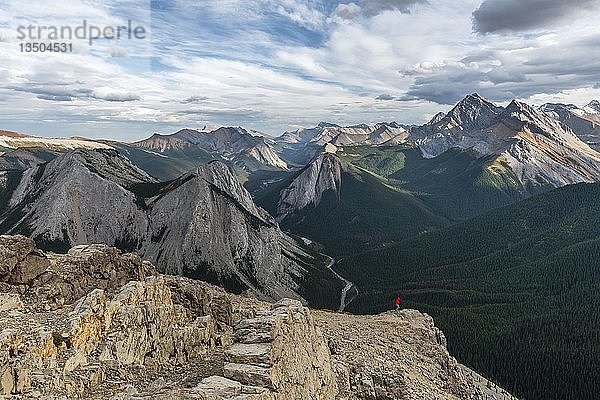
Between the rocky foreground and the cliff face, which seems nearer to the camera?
the rocky foreground

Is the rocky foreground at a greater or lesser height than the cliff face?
greater

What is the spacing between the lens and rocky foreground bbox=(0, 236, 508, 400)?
30047 mm

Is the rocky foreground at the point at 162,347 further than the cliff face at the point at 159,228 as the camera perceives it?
No

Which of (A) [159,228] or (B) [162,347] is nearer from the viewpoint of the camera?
(B) [162,347]

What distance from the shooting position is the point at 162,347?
4125 cm

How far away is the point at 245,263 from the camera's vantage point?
630 feet

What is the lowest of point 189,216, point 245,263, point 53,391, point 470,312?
point 470,312

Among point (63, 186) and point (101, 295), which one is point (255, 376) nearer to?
point (101, 295)

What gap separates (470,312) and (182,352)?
163 meters

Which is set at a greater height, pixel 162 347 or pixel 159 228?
pixel 162 347

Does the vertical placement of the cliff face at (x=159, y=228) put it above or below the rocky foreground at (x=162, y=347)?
below

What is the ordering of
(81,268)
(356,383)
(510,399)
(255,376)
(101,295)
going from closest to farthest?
(255,376) < (101,295) < (356,383) < (81,268) < (510,399)

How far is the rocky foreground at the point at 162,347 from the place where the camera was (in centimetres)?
3005

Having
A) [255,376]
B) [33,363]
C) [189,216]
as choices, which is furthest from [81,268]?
[189,216]
